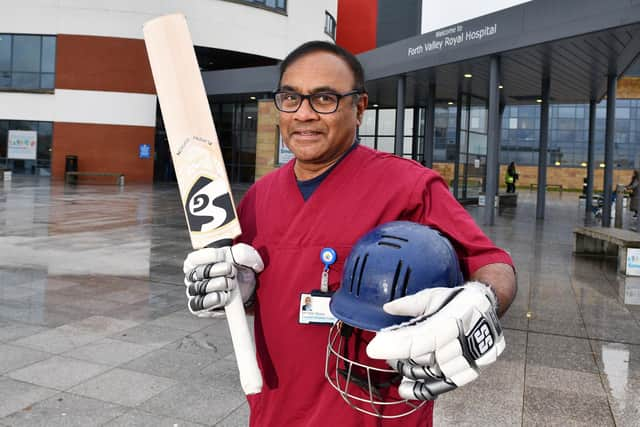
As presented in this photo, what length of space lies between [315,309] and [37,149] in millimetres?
35595

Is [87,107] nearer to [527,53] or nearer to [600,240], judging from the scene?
[527,53]

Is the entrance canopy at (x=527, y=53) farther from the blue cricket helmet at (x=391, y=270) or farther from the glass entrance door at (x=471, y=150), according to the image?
the blue cricket helmet at (x=391, y=270)

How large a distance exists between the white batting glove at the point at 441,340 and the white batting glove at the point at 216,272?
657 millimetres

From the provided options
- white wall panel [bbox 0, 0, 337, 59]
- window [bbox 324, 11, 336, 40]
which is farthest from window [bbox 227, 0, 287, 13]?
window [bbox 324, 11, 336, 40]

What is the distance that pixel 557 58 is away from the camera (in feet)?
51.9

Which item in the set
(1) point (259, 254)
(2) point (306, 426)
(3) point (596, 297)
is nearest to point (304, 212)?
(1) point (259, 254)

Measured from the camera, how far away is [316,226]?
6.32ft

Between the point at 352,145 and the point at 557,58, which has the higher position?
the point at 557,58

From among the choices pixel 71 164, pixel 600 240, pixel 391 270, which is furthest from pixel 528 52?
pixel 71 164

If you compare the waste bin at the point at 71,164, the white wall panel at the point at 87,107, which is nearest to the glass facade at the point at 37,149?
the white wall panel at the point at 87,107

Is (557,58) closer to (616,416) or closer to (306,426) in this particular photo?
(616,416)

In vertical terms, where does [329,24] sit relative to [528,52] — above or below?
above

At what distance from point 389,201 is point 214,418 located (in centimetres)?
240

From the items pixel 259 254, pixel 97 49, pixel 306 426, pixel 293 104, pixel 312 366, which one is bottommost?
pixel 306 426
